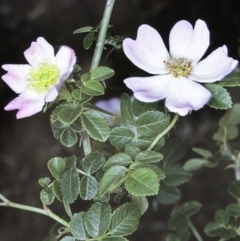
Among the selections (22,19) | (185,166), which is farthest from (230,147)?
(22,19)

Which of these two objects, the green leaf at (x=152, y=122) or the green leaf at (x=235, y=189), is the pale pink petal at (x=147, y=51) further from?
the green leaf at (x=235, y=189)

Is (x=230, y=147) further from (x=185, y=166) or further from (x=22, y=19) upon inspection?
(x=22, y=19)

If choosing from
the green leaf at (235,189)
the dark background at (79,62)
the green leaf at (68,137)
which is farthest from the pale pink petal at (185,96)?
the dark background at (79,62)

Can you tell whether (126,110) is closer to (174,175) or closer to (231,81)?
(231,81)

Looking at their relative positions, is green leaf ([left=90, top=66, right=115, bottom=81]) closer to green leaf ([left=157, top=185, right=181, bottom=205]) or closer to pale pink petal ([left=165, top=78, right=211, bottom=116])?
pale pink petal ([left=165, top=78, right=211, bottom=116])

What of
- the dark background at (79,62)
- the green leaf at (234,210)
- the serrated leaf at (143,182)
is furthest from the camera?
the dark background at (79,62)

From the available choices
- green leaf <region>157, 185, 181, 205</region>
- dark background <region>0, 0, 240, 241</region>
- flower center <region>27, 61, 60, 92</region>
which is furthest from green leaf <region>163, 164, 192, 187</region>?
flower center <region>27, 61, 60, 92</region>
